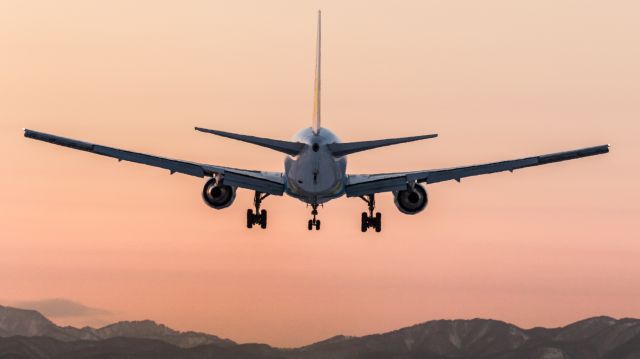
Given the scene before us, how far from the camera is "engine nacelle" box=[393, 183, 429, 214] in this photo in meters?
101

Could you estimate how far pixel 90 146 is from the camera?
97.6m

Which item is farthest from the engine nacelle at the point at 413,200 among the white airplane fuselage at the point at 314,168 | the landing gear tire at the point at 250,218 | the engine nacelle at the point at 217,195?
the engine nacelle at the point at 217,195

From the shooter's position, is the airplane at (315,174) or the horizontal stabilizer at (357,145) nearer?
the horizontal stabilizer at (357,145)

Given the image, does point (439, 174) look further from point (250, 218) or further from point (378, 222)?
point (250, 218)

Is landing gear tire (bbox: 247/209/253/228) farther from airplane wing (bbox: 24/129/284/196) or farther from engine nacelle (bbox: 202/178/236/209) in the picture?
engine nacelle (bbox: 202/178/236/209)

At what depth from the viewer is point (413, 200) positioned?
332ft

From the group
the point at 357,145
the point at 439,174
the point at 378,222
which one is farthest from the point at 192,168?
the point at 439,174

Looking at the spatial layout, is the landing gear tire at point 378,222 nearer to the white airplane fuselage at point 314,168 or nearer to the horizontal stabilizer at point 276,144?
the white airplane fuselage at point 314,168

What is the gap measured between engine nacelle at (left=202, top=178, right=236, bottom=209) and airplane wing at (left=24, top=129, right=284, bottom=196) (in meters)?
0.55

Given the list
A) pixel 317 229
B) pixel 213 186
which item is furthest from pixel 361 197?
pixel 213 186

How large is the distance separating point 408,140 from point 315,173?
28.6ft

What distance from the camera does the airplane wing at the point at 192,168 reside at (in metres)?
97.5

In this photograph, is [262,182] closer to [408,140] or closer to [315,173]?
[315,173]

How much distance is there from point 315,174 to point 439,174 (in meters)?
13.1
